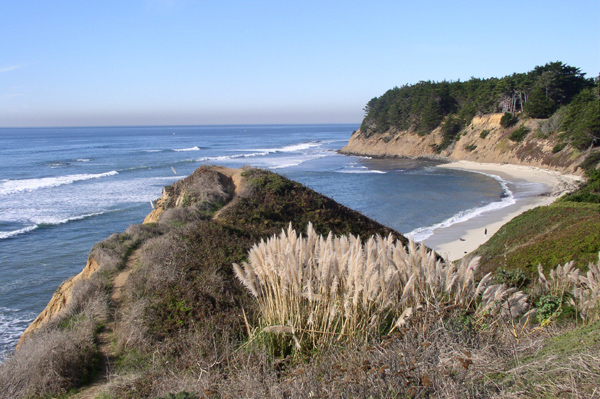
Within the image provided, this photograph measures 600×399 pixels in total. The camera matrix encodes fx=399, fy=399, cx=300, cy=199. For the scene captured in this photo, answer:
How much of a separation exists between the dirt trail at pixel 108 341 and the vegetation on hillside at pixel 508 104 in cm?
4826

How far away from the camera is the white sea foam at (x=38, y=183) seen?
3949 centimetres

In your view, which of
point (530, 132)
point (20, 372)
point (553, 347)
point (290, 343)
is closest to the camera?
point (553, 347)

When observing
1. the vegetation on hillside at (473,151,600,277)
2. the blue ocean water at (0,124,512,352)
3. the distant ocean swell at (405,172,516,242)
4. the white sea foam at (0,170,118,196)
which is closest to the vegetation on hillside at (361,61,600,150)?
the blue ocean water at (0,124,512,352)

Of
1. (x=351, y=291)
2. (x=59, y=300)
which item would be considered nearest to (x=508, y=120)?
(x=59, y=300)

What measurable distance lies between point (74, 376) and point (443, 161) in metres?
68.4

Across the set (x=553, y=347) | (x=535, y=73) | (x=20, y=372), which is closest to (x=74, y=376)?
(x=20, y=372)

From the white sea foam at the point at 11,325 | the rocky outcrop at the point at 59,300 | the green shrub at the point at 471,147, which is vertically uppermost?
the green shrub at the point at 471,147

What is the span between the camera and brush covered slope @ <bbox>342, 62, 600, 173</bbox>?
156 ft

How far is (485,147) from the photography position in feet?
203

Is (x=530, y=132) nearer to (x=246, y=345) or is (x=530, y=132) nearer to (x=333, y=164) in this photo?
(x=333, y=164)

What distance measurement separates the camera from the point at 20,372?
550 centimetres

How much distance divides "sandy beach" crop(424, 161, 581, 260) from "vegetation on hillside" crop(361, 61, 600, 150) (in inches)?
238

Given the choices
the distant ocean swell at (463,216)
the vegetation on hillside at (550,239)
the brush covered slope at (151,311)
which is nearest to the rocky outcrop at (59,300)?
the brush covered slope at (151,311)

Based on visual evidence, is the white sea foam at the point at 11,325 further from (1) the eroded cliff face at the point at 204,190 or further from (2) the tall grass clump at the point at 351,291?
(2) the tall grass clump at the point at 351,291
